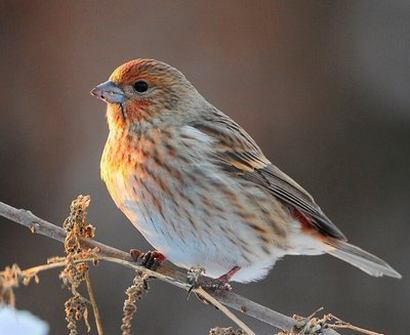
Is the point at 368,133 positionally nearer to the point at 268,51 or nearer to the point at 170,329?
the point at 268,51

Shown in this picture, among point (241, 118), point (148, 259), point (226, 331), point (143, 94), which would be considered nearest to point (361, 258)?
point (148, 259)

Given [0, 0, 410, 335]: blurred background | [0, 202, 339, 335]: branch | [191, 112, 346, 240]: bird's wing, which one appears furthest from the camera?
[0, 0, 410, 335]: blurred background

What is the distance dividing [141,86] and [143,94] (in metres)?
0.04

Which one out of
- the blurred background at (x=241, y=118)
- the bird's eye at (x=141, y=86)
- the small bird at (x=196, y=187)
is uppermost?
the blurred background at (x=241, y=118)

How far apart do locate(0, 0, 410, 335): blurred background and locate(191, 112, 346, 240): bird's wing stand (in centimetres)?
282

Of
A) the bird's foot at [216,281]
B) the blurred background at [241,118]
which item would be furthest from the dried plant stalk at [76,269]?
the blurred background at [241,118]

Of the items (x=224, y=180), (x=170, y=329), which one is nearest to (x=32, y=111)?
(x=170, y=329)

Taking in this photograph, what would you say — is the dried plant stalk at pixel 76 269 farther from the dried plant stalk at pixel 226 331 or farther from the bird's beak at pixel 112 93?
the bird's beak at pixel 112 93

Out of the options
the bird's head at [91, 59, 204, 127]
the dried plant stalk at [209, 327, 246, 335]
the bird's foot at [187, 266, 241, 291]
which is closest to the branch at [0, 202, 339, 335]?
the bird's foot at [187, 266, 241, 291]

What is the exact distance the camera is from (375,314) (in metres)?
8.00

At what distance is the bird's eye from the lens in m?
4.65

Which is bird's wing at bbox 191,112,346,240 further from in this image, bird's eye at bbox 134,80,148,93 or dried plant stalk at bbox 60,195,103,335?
dried plant stalk at bbox 60,195,103,335

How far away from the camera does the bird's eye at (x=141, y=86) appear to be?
465cm

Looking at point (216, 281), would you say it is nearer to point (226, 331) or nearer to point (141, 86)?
point (141, 86)
